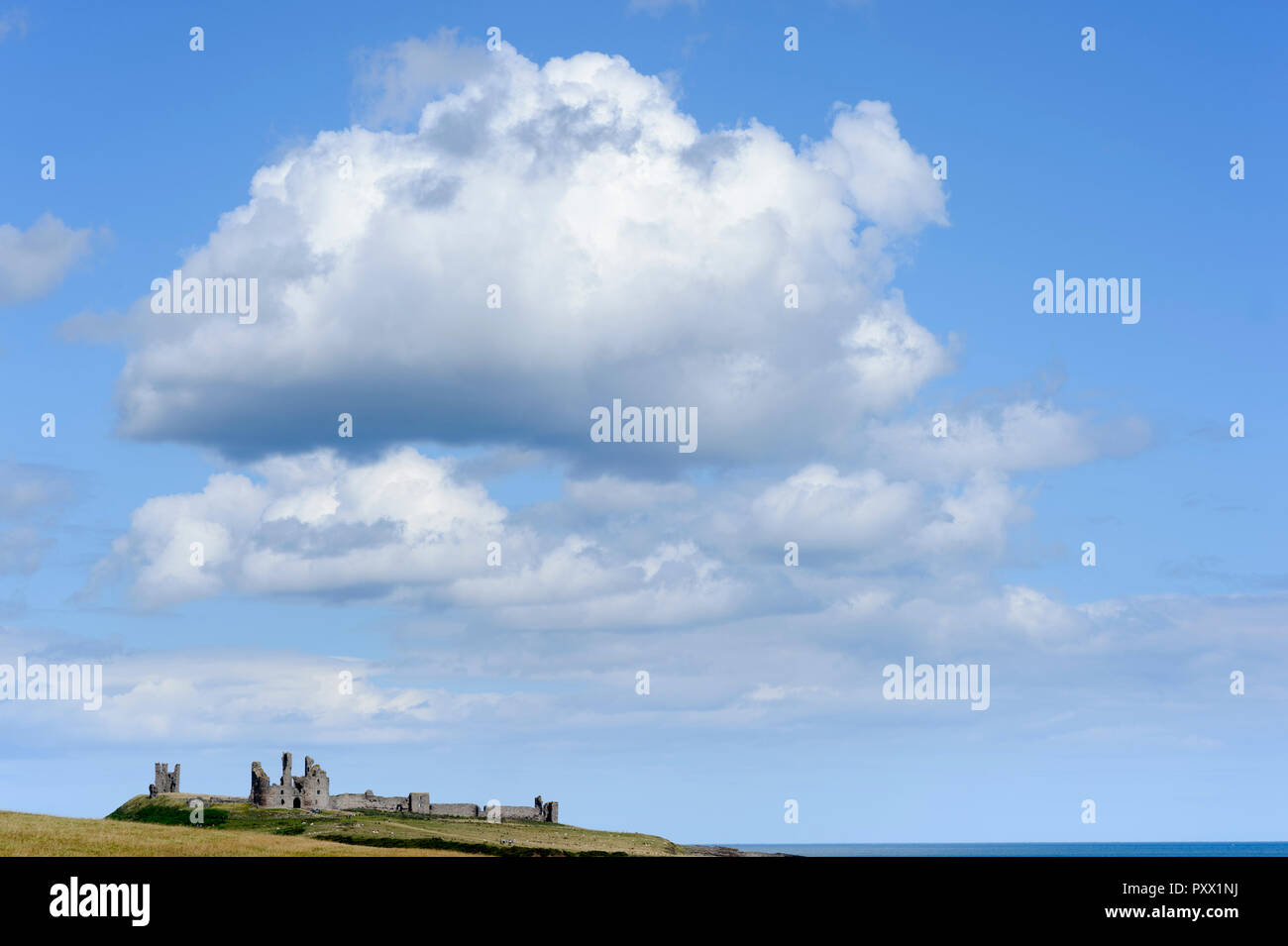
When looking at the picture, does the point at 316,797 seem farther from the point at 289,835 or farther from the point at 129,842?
the point at 129,842

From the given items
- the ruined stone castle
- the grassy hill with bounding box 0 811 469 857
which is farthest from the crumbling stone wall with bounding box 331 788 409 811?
the grassy hill with bounding box 0 811 469 857

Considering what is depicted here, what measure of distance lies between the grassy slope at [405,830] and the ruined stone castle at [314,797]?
3710 millimetres

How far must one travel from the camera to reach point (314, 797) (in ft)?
527

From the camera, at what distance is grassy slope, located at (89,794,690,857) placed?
416 feet

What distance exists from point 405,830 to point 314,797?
24075 millimetres

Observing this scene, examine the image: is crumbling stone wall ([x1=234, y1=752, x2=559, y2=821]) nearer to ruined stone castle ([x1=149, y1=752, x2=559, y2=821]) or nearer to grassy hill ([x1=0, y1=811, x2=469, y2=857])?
ruined stone castle ([x1=149, y1=752, x2=559, y2=821])

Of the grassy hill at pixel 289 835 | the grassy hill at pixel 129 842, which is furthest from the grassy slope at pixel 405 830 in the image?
the grassy hill at pixel 129 842

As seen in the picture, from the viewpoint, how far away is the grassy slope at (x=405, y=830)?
127 m

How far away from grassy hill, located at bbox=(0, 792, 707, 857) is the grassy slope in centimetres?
11

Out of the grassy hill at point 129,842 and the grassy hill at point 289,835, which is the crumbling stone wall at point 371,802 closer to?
the grassy hill at point 289,835

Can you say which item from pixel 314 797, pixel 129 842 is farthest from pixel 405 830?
pixel 129 842
